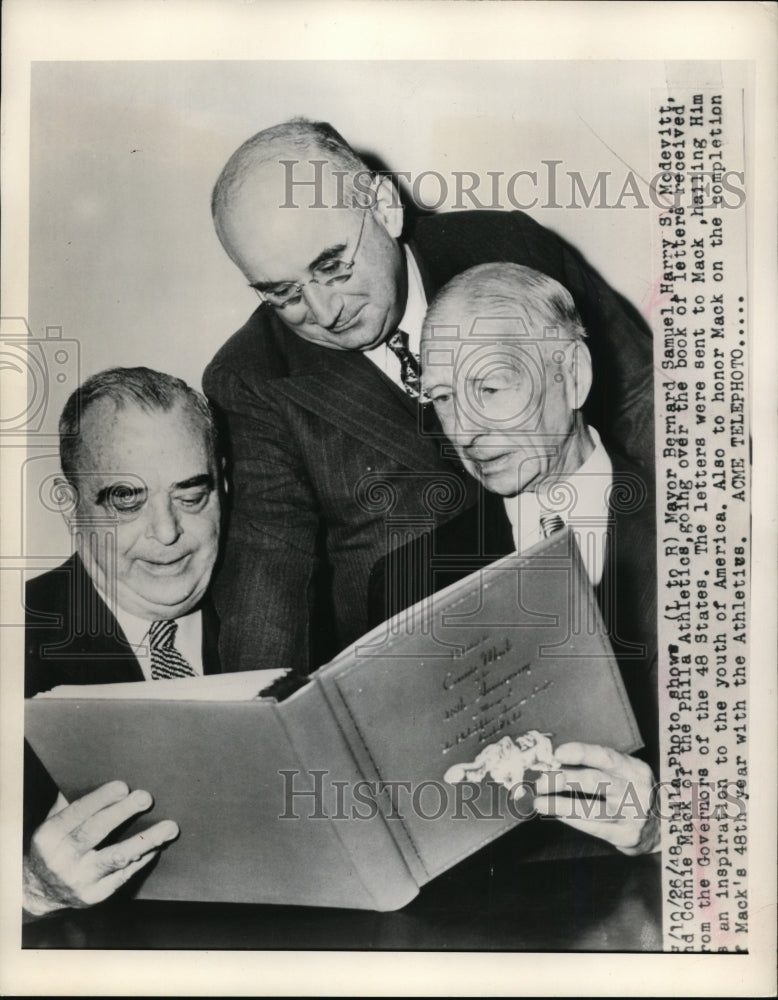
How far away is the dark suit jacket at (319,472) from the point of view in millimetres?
1294

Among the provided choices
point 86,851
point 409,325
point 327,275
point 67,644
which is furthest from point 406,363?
point 86,851

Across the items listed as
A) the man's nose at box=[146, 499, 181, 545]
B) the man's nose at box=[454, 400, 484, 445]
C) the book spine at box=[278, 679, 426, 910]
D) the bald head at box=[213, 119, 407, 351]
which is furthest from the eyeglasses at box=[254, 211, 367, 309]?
the book spine at box=[278, 679, 426, 910]

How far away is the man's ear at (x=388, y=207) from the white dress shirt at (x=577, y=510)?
429 millimetres

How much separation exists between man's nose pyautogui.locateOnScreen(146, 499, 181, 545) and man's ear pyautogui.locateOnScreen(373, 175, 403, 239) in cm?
51

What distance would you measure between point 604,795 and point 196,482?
2.45 feet

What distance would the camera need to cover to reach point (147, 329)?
1.31 metres

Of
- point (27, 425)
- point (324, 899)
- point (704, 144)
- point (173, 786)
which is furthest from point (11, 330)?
point (704, 144)

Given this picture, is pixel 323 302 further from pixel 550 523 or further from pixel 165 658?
pixel 165 658

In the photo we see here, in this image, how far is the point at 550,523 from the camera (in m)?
1.31

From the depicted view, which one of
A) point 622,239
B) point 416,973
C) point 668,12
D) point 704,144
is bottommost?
point 416,973

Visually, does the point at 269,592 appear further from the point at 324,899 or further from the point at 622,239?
the point at 622,239

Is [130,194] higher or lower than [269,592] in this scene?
higher

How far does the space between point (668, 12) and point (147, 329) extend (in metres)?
0.91

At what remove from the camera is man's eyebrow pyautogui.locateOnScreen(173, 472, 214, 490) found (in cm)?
129
